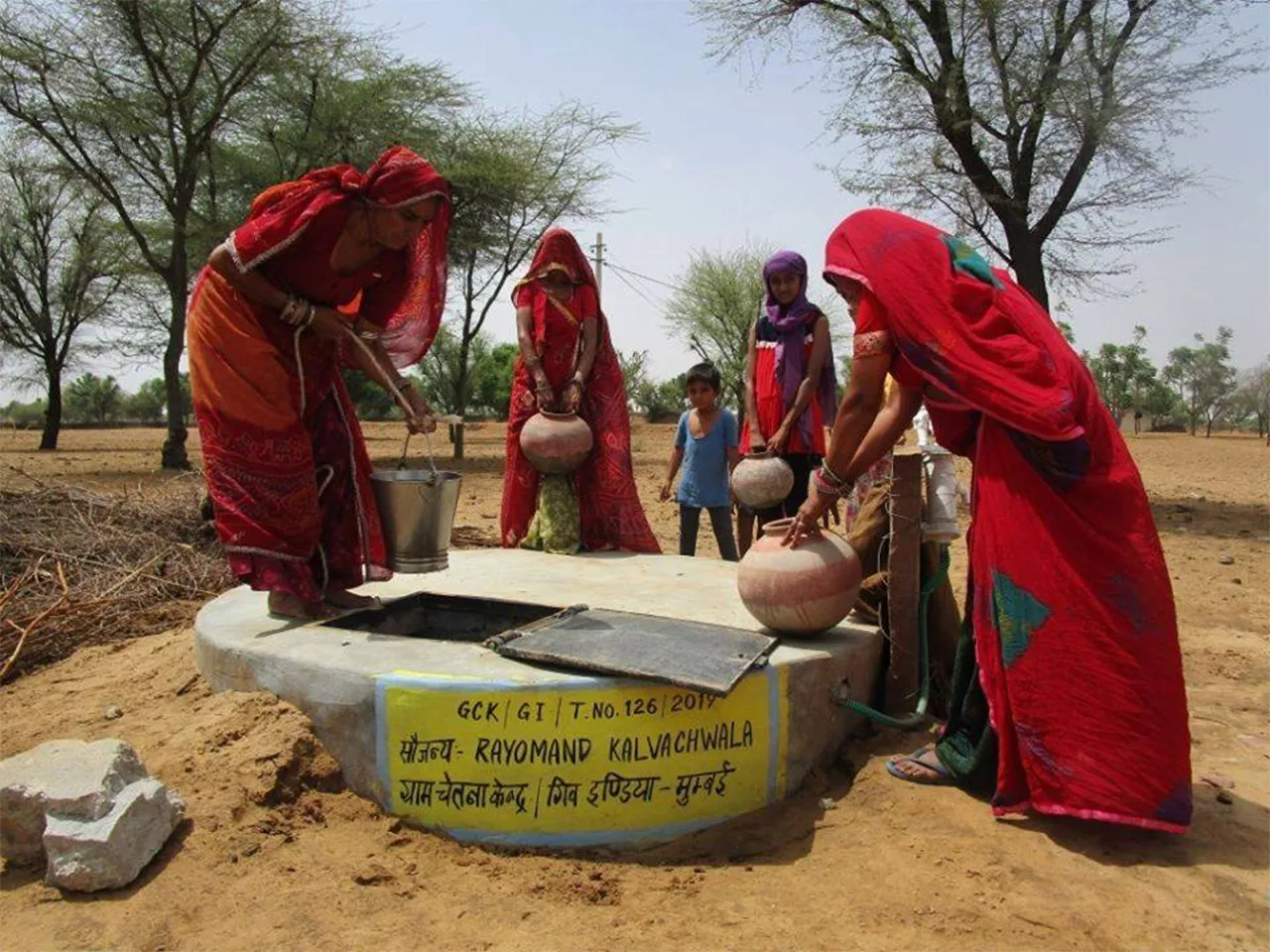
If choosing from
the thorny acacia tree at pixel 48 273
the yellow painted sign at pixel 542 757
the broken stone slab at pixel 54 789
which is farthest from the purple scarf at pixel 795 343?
the thorny acacia tree at pixel 48 273

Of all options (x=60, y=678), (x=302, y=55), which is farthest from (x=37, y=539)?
(x=302, y=55)

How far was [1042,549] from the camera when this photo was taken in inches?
98.8

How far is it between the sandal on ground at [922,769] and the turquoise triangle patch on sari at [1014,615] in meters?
0.48

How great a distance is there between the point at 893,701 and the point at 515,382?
282 cm

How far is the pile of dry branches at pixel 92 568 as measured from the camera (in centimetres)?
466

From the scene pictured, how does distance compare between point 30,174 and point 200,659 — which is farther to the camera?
point 30,174

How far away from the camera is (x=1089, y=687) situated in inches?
97.0

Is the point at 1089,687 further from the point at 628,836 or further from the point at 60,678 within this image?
the point at 60,678

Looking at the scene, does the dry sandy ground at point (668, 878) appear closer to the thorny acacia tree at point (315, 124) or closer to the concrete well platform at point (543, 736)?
the concrete well platform at point (543, 736)

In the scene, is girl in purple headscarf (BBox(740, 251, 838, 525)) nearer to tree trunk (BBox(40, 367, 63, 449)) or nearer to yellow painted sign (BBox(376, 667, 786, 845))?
yellow painted sign (BBox(376, 667, 786, 845))

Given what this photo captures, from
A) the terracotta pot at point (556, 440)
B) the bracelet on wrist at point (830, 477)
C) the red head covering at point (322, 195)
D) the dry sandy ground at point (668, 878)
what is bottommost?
the dry sandy ground at point (668, 878)

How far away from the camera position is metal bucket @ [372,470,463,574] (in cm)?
335

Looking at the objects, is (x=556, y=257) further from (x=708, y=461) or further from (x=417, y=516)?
(x=417, y=516)

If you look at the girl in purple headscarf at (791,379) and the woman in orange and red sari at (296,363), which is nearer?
the woman in orange and red sari at (296,363)
